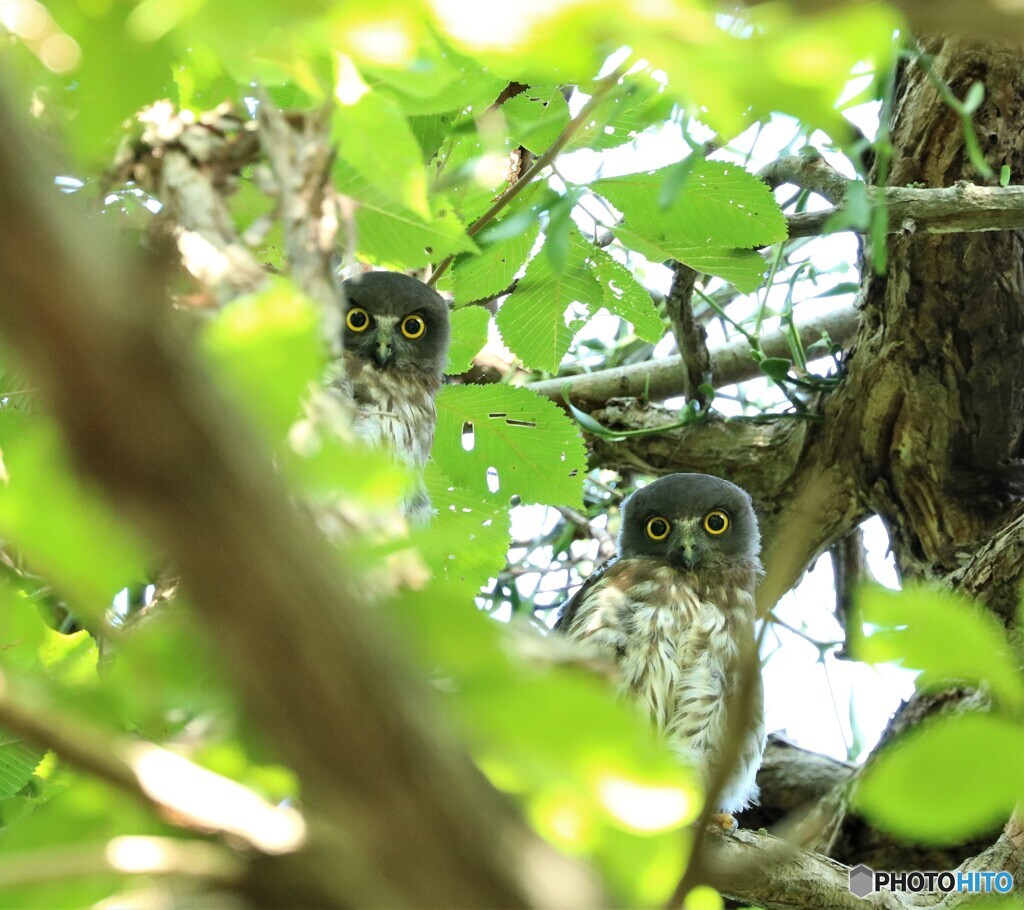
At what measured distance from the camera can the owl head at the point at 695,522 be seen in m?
5.26

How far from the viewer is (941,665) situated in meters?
1.00

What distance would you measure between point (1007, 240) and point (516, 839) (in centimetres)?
456

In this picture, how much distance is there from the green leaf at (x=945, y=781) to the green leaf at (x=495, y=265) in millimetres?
2739

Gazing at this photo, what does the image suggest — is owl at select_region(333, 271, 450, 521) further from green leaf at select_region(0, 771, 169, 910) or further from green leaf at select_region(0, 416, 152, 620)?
green leaf at select_region(0, 416, 152, 620)

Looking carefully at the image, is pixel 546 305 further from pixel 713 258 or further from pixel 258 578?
pixel 258 578

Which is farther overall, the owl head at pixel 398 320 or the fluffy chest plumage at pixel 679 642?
the owl head at pixel 398 320

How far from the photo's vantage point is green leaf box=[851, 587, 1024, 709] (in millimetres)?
968

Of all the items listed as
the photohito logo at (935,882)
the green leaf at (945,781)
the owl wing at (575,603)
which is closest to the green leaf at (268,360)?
the green leaf at (945,781)

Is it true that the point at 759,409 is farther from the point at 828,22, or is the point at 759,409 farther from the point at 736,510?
the point at 828,22

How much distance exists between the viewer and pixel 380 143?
1637 millimetres

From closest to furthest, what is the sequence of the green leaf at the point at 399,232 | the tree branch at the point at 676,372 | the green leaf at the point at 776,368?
the green leaf at the point at 399,232 < the green leaf at the point at 776,368 < the tree branch at the point at 676,372

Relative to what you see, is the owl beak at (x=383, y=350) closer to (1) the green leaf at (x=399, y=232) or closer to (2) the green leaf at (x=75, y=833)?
(1) the green leaf at (x=399, y=232)

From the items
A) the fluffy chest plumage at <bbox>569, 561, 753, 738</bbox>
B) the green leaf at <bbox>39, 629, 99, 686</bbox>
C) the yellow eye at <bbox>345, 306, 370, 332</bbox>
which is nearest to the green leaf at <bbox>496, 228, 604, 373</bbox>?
the yellow eye at <bbox>345, 306, 370, 332</bbox>

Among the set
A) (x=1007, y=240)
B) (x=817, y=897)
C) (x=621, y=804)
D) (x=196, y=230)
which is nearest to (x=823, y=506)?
(x=1007, y=240)
